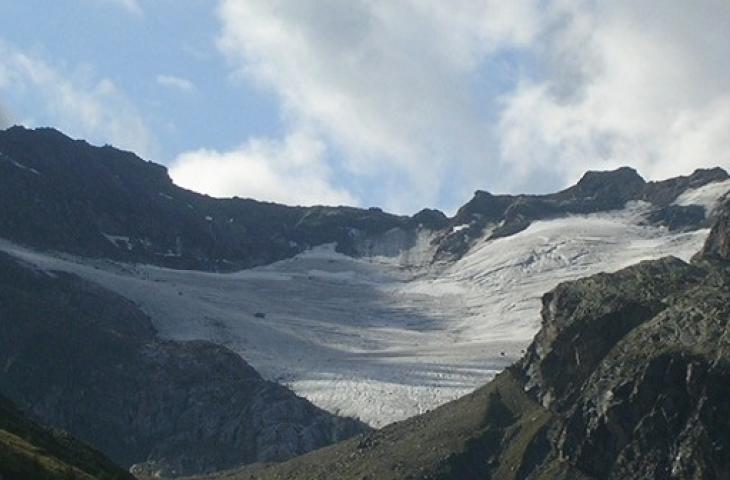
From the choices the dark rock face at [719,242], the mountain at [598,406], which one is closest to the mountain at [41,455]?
the mountain at [598,406]

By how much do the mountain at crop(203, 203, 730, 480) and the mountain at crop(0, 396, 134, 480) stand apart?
50.9 meters

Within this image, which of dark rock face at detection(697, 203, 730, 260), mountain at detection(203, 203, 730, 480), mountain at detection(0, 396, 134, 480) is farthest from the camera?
dark rock face at detection(697, 203, 730, 260)

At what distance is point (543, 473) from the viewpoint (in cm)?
11775

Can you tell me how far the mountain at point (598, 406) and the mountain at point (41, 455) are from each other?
167 ft

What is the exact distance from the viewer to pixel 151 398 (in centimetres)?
18288

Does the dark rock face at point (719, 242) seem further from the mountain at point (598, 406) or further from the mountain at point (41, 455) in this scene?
the mountain at point (41, 455)

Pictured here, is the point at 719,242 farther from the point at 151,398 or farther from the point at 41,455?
the point at 41,455

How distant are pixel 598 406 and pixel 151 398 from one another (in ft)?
275

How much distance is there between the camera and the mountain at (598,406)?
111 m

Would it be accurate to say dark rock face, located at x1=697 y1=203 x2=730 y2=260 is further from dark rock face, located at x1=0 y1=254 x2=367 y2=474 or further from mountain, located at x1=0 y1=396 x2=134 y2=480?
mountain, located at x1=0 y1=396 x2=134 y2=480

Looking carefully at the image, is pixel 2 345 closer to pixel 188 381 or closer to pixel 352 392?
pixel 188 381

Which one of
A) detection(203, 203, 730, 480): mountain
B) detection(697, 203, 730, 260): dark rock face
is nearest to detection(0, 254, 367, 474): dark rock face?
detection(203, 203, 730, 480): mountain

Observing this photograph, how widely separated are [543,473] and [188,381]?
83.1 metres

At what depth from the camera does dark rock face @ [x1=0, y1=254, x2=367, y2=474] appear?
6698 inches
